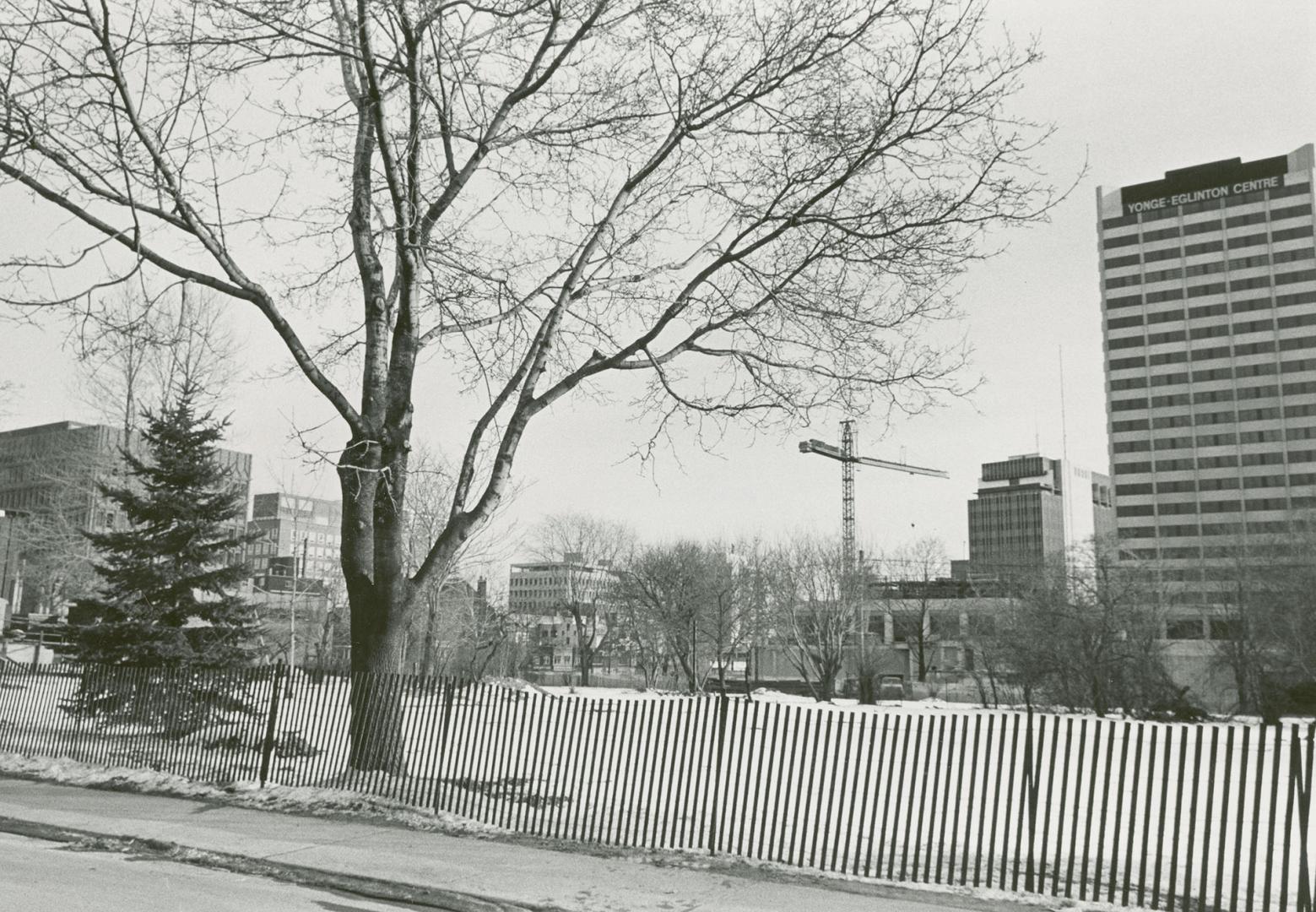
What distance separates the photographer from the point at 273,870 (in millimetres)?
9453

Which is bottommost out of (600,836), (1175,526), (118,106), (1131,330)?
Answer: (600,836)

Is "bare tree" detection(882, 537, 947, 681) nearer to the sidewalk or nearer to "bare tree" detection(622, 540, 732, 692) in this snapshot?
"bare tree" detection(622, 540, 732, 692)

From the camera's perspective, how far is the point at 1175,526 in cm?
15450

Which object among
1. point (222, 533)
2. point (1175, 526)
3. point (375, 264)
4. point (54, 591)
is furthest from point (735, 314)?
point (1175, 526)

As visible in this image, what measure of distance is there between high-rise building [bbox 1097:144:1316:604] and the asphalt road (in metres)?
151

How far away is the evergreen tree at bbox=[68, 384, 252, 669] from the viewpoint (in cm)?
2080

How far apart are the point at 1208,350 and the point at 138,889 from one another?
555 feet

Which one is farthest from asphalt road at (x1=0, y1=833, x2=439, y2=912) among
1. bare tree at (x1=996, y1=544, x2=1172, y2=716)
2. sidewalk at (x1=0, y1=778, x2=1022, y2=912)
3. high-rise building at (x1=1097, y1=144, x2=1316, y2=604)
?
high-rise building at (x1=1097, y1=144, x2=1316, y2=604)

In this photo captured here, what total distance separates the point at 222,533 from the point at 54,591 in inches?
1404

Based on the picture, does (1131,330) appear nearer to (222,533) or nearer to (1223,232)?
(1223,232)

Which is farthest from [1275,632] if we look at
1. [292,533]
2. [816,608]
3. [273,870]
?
[292,533]

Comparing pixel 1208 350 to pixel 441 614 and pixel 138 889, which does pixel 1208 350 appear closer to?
pixel 441 614

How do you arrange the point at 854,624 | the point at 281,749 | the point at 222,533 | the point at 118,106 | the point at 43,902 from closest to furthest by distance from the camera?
the point at 43,902 → the point at 118,106 → the point at 281,749 → the point at 222,533 → the point at 854,624

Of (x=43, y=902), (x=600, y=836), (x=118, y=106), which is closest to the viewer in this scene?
(x=43, y=902)
